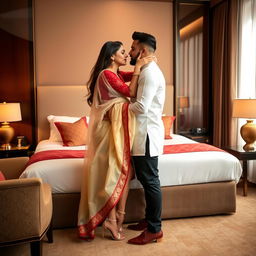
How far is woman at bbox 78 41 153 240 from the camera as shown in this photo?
257cm

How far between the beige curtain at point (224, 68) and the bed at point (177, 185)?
1559 mm

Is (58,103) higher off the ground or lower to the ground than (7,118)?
higher

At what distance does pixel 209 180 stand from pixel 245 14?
2467 mm

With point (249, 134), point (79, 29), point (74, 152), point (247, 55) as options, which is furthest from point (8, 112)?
point (247, 55)

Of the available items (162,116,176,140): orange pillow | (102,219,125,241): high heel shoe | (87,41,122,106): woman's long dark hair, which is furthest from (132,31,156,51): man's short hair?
(162,116,176,140): orange pillow

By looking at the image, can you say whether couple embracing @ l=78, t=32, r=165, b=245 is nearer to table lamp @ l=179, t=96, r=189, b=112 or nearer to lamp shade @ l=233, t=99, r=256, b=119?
lamp shade @ l=233, t=99, r=256, b=119

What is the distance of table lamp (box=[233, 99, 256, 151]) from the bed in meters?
0.88

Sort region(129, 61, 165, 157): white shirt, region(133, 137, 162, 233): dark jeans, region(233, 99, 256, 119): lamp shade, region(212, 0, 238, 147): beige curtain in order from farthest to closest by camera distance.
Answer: region(212, 0, 238, 147): beige curtain < region(233, 99, 256, 119): lamp shade < region(133, 137, 162, 233): dark jeans < region(129, 61, 165, 157): white shirt

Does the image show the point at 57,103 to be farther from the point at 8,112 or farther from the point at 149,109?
the point at 149,109

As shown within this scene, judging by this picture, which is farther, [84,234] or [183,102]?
[183,102]

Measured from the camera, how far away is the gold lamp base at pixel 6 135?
13.4ft

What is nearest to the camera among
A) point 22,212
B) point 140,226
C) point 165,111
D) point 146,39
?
point 22,212

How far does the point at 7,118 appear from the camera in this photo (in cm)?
396

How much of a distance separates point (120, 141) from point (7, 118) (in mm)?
1980
